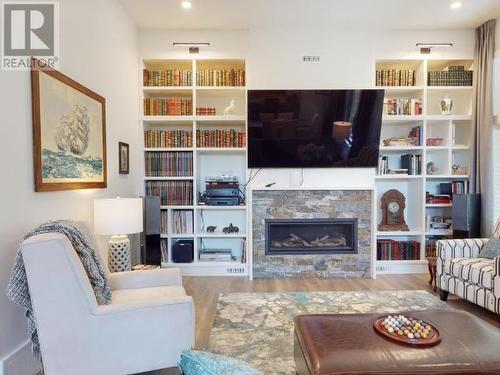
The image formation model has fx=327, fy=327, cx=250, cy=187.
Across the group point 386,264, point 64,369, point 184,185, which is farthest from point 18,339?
point 386,264

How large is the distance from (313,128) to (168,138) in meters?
1.88

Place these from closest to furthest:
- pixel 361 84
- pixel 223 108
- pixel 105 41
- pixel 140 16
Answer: pixel 105 41
pixel 140 16
pixel 361 84
pixel 223 108

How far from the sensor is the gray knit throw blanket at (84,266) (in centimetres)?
169

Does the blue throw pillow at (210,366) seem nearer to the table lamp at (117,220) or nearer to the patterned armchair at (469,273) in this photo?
the table lamp at (117,220)

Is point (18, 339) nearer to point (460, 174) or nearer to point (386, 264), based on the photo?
point (386, 264)

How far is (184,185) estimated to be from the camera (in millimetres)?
4312

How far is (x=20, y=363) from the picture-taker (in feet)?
6.56

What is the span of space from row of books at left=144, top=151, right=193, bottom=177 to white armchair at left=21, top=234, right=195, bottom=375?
2614 millimetres

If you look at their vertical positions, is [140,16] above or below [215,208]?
above

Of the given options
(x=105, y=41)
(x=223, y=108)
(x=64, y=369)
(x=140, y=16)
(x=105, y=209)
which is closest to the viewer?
(x=64, y=369)

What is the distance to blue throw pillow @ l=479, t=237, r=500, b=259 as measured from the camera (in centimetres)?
318

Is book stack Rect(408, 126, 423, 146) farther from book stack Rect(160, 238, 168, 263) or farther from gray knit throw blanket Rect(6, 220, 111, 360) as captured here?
gray knit throw blanket Rect(6, 220, 111, 360)

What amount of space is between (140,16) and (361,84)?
2854 mm

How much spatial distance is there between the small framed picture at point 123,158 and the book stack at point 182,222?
886mm
